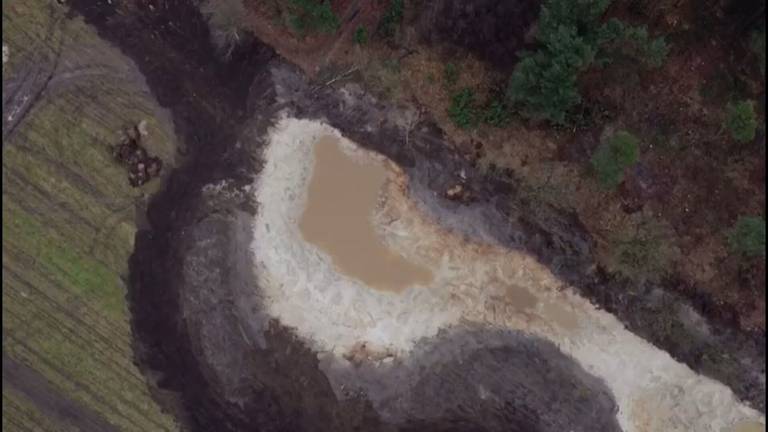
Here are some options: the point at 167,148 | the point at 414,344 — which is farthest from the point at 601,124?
the point at 167,148

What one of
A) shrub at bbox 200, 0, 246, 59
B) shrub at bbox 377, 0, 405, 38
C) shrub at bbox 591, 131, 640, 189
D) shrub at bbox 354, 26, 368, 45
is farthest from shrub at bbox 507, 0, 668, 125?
shrub at bbox 200, 0, 246, 59

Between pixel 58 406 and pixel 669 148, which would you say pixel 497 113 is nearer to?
pixel 669 148

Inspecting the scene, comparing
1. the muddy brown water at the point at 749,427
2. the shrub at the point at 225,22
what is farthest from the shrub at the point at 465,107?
the muddy brown water at the point at 749,427

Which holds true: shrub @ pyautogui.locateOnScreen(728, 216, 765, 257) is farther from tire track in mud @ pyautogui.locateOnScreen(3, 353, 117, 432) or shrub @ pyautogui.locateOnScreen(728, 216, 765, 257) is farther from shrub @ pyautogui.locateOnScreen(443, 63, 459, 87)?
tire track in mud @ pyautogui.locateOnScreen(3, 353, 117, 432)

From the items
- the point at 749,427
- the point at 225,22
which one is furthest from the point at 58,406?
the point at 749,427

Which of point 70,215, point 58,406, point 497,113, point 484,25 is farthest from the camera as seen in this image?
point 58,406

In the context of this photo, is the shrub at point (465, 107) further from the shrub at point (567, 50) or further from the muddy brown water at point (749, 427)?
the muddy brown water at point (749, 427)

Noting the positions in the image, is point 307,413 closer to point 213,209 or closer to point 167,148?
point 213,209
